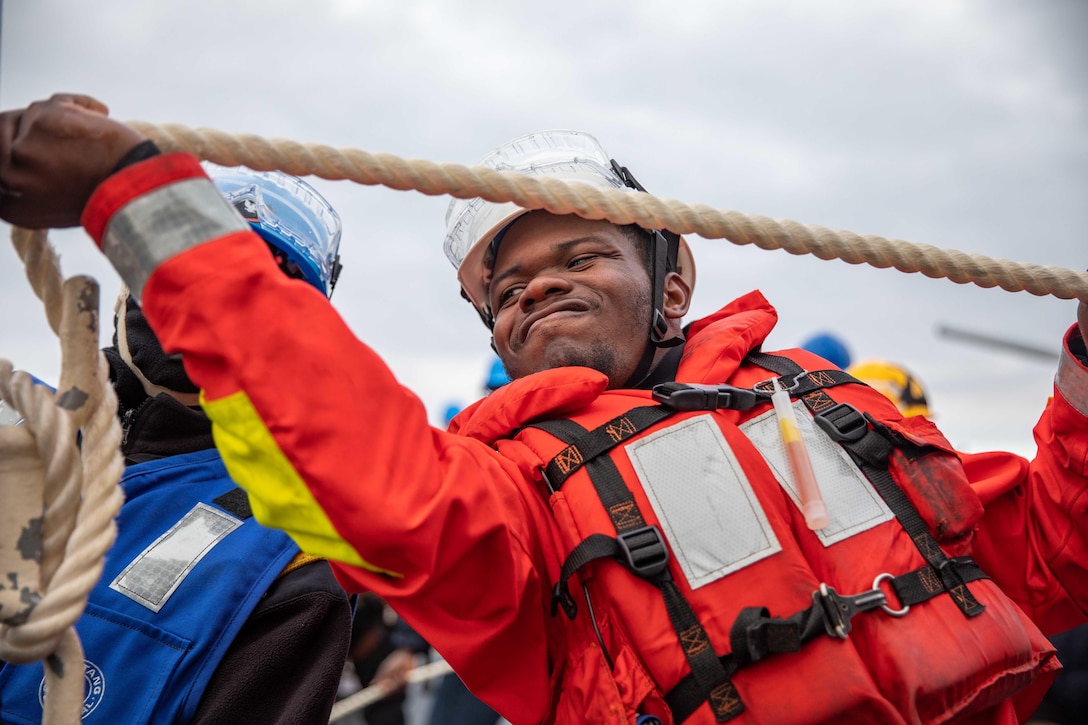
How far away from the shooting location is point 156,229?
137 centimetres

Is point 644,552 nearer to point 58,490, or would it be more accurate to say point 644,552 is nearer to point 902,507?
point 902,507

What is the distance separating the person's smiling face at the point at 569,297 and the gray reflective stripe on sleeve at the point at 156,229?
1235mm

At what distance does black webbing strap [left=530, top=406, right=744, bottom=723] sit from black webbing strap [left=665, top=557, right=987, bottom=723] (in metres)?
0.03

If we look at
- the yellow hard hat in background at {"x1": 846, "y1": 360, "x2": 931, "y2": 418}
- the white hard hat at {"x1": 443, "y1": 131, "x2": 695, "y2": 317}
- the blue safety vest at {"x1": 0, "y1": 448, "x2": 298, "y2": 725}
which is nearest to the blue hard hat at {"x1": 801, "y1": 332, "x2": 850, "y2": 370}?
the yellow hard hat in background at {"x1": 846, "y1": 360, "x2": 931, "y2": 418}

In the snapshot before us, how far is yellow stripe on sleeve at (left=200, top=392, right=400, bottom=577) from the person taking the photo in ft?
4.55

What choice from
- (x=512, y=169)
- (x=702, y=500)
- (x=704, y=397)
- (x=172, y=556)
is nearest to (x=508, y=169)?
(x=512, y=169)

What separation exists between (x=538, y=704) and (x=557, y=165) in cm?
189

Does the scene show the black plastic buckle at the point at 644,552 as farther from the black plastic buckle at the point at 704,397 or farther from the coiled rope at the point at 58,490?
the coiled rope at the point at 58,490

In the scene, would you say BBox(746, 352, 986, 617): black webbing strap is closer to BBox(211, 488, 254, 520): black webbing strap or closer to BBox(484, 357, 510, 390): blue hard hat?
BBox(211, 488, 254, 520): black webbing strap

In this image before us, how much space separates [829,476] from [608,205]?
2.91 ft

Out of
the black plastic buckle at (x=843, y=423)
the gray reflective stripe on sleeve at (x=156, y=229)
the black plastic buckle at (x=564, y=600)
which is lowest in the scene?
the black plastic buckle at (x=564, y=600)

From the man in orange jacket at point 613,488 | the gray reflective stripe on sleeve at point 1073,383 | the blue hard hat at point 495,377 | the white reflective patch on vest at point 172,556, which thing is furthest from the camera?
the blue hard hat at point 495,377

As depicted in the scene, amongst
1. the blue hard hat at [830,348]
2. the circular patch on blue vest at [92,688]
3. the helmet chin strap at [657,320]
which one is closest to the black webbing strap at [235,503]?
the circular patch on blue vest at [92,688]

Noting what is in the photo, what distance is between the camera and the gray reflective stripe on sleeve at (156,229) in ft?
4.50
